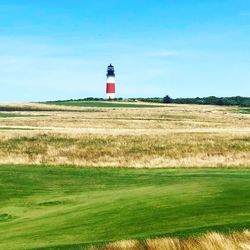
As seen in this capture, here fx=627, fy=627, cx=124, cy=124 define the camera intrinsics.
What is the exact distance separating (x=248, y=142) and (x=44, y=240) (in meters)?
38.4

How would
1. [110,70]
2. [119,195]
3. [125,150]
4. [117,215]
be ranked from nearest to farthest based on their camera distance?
[117,215] < [119,195] < [125,150] < [110,70]

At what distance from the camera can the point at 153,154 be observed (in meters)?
41.5

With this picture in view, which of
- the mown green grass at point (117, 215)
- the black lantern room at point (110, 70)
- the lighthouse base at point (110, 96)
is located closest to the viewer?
the mown green grass at point (117, 215)

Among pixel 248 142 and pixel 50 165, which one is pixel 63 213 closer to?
pixel 50 165

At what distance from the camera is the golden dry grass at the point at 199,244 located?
7750 mm

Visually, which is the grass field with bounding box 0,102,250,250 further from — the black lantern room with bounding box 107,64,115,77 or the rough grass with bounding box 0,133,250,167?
the black lantern room with bounding box 107,64,115,77

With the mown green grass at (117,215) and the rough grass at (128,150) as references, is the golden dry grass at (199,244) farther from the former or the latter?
the rough grass at (128,150)

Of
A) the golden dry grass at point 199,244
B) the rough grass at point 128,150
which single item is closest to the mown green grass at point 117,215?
the golden dry grass at point 199,244

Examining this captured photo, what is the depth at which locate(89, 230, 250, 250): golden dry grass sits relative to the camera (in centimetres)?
775

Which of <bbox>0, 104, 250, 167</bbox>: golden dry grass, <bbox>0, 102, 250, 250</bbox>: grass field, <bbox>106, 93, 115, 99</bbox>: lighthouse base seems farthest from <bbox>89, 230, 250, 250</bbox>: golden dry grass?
<bbox>106, 93, 115, 99</bbox>: lighthouse base

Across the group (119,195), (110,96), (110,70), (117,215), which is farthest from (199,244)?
(110,96)

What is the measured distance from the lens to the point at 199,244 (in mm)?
7973

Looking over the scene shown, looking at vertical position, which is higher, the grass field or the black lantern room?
the black lantern room

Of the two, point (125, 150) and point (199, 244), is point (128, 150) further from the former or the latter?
point (199, 244)
